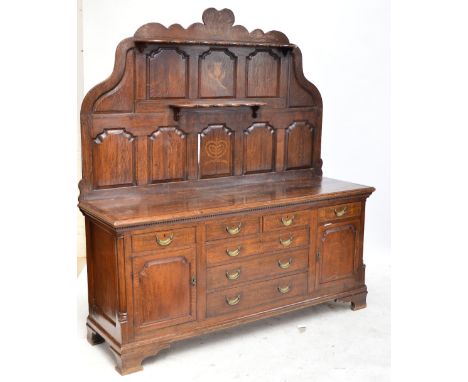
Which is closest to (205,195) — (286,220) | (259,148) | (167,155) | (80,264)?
(167,155)

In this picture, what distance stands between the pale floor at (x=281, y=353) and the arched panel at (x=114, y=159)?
905 millimetres

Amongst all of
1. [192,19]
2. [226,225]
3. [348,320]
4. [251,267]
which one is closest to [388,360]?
[348,320]

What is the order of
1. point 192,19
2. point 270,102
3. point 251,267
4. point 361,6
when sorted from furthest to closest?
point 361,6
point 192,19
point 270,102
point 251,267

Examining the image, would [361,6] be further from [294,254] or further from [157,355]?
[157,355]

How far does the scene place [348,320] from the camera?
4070mm

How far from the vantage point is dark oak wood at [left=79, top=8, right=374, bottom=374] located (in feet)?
11.2

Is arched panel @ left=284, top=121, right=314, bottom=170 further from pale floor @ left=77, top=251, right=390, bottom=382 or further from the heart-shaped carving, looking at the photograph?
pale floor @ left=77, top=251, right=390, bottom=382

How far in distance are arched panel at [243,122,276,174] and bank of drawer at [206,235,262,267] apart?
681 mm

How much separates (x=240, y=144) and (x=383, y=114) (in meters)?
1.67

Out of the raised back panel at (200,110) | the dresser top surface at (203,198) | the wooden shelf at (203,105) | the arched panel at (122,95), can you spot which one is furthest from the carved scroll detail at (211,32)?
the dresser top surface at (203,198)

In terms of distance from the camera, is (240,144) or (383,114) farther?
(383,114)

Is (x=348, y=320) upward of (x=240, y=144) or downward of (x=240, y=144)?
downward

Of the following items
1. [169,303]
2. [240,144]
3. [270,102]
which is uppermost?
[270,102]

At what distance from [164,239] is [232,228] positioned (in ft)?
1.38
